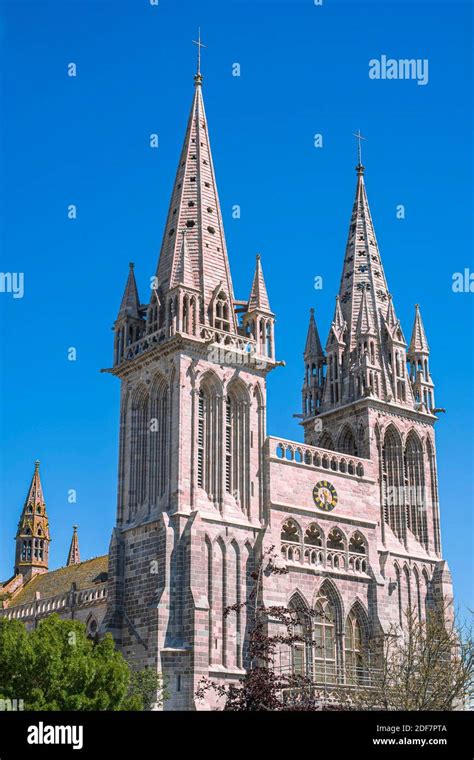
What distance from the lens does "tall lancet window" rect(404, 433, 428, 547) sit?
2532 inches

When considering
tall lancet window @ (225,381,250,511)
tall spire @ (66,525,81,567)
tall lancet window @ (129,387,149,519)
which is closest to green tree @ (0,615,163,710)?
tall lancet window @ (129,387,149,519)

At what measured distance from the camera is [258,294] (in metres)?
58.4

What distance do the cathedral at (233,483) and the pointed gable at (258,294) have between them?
0.41ft

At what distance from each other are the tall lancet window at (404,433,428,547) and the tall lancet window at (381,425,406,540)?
654 mm

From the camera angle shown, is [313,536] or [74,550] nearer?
[313,536]

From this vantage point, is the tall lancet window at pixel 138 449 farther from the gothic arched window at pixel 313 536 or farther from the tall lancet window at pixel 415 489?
the tall lancet window at pixel 415 489

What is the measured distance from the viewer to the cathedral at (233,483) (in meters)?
49.8

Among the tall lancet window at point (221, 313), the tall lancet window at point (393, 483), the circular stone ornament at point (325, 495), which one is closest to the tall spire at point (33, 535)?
the tall lancet window at point (393, 483)

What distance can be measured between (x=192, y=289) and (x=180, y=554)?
13.7 meters

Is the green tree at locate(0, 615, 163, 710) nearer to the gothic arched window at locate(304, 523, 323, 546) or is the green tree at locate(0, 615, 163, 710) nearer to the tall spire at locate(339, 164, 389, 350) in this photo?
the gothic arched window at locate(304, 523, 323, 546)

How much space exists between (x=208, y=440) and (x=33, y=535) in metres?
42.9

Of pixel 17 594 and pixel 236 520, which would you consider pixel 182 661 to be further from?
pixel 17 594

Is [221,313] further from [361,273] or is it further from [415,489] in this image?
[415,489]

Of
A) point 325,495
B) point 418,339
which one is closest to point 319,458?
point 325,495
